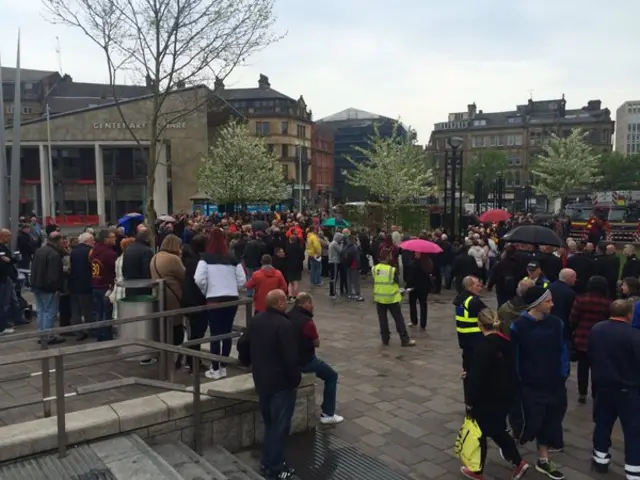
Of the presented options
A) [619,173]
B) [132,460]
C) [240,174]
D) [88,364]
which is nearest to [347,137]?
[619,173]

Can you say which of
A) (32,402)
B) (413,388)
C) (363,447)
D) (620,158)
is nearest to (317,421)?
(363,447)

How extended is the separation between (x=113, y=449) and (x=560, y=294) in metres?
5.60

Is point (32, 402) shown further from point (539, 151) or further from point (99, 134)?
point (539, 151)

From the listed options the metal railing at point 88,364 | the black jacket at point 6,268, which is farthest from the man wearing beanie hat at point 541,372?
the black jacket at point 6,268

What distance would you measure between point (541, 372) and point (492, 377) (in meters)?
0.66

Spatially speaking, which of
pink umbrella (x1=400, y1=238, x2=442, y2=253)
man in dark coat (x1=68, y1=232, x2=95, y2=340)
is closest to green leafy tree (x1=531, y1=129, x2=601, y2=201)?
pink umbrella (x1=400, y1=238, x2=442, y2=253)

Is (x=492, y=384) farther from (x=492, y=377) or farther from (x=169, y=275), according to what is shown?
(x=169, y=275)

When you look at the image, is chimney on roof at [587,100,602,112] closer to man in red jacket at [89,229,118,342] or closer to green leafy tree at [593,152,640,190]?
green leafy tree at [593,152,640,190]

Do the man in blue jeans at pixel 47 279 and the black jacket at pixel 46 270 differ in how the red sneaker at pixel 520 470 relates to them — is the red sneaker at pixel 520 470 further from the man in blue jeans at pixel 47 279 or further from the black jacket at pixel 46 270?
the black jacket at pixel 46 270

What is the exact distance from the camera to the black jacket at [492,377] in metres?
4.93

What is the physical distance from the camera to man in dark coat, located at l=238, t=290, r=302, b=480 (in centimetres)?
496

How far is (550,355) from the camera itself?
5293 millimetres

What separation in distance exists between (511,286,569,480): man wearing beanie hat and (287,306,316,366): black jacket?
1.94 metres

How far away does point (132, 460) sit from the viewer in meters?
4.63
